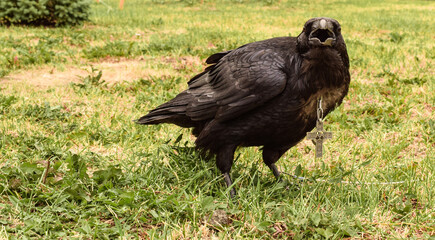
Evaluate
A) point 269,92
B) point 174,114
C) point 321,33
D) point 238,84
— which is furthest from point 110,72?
point 321,33

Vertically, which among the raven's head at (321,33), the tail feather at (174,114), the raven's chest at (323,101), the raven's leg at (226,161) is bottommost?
the raven's leg at (226,161)

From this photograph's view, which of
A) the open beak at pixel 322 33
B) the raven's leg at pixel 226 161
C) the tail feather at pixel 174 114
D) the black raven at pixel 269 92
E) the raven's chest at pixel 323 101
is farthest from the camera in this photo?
the tail feather at pixel 174 114

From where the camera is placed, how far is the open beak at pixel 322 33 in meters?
2.45

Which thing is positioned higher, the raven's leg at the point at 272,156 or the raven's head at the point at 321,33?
the raven's head at the point at 321,33

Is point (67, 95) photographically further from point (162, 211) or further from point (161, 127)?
point (162, 211)

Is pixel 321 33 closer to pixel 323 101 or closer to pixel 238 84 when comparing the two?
pixel 323 101

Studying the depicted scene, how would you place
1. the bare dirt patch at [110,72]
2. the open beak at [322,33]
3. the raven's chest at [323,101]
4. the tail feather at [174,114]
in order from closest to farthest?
the open beak at [322,33] < the raven's chest at [323,101] < the tail feather at [174,114] < the bare dirt patch at [110,72]

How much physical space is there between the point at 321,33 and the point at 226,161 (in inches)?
41.1

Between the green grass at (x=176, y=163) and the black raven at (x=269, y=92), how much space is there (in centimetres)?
31

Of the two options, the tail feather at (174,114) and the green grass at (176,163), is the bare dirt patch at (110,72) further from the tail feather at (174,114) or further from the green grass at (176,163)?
the tail feather at (174,114)

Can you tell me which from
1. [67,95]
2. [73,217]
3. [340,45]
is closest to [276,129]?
[340,45]

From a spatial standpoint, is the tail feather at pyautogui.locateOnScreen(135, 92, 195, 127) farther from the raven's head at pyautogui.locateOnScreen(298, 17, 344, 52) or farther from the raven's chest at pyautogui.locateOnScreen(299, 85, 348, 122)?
the raven's head at pyautogui.locateOnScreen(298, 17, 344, 52)

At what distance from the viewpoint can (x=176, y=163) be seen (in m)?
3.32

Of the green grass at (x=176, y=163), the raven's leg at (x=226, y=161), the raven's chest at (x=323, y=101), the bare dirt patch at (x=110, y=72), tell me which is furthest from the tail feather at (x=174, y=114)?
the bare dirt patch at (x=110, y=72)
